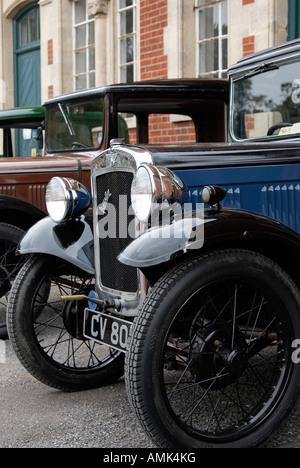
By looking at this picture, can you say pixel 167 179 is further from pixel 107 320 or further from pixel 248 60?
pixel 248 60

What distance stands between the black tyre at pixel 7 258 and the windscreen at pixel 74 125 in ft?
3.81

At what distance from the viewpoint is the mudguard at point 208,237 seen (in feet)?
8.17

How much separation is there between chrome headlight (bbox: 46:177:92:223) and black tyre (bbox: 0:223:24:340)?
105 centimetres

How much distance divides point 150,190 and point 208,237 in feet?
1.17

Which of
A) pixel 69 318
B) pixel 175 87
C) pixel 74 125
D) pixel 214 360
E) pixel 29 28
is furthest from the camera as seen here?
pixel 29 28

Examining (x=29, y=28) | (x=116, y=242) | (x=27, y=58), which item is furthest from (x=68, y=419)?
(x=29, y=28)

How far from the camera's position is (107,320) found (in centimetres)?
294

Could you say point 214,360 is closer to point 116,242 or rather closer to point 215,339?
point 215,339

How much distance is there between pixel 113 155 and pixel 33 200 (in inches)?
90.0

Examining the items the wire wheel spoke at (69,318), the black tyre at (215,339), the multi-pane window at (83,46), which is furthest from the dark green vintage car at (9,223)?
the multi-pane window at (83,46)

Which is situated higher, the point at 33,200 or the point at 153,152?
the point at 153,152

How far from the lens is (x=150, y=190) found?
2697 millimetres

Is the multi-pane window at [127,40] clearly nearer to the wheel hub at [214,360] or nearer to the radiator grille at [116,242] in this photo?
the radiator grille at [116,242]

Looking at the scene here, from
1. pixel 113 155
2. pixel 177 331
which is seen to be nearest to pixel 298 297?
pixel 177 331
